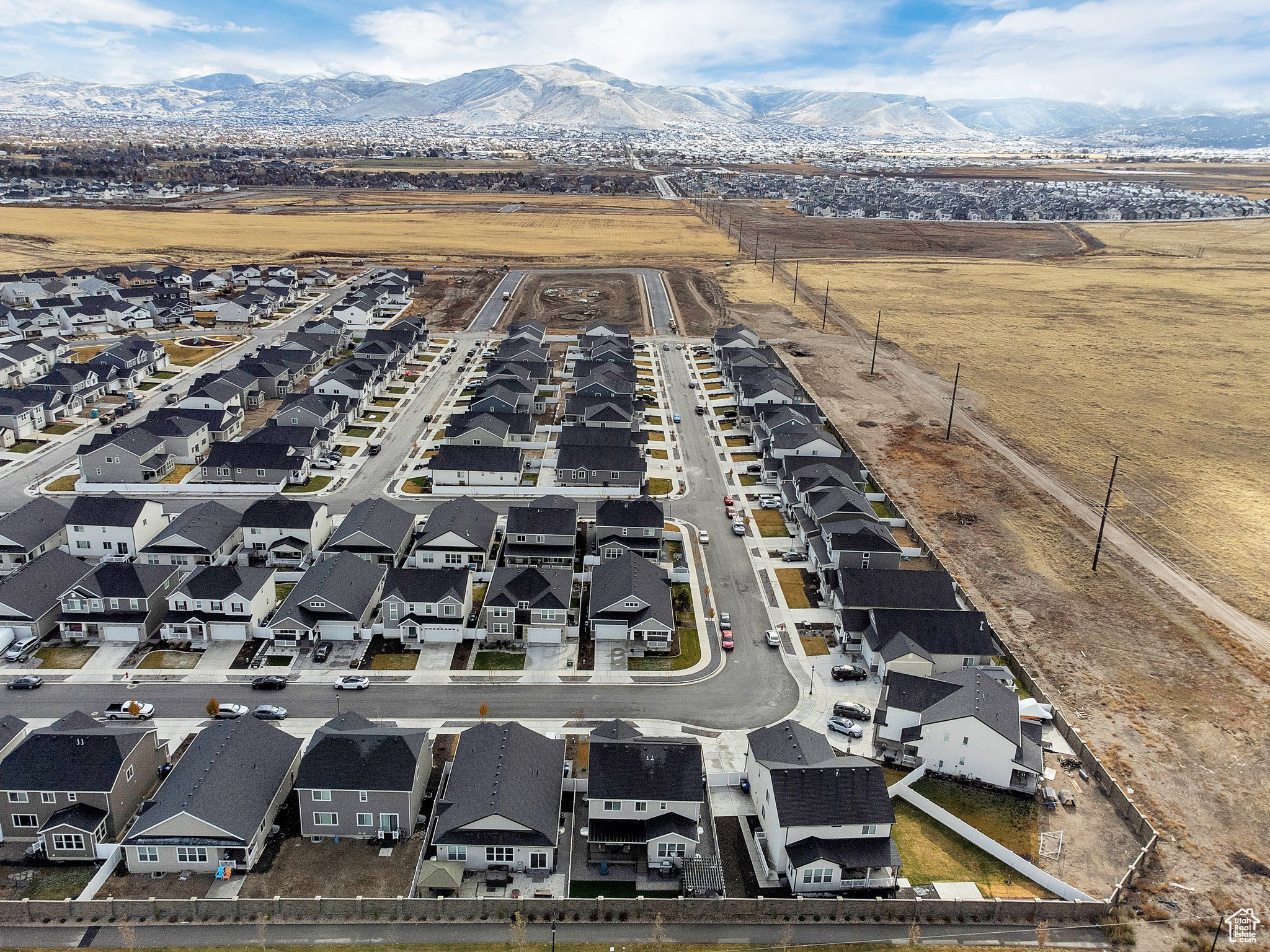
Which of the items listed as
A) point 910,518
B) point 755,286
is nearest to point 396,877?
point 910,518

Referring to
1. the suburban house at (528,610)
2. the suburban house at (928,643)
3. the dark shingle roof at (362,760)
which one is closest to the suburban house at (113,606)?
the dark shingle roof at (362,760)

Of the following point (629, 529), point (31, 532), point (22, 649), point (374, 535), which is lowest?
point (22, 649)

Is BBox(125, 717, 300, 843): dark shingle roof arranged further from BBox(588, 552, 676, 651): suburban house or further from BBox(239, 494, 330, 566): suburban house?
BBox(239, 494, 330, 566): suburban house

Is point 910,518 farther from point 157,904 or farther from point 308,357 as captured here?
point 308,357

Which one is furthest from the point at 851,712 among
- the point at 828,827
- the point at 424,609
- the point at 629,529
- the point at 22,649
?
the point at 22,649

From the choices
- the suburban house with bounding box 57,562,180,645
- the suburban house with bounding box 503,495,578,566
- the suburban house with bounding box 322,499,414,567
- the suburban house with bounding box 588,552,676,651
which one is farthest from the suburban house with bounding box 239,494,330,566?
the suburban house with bounding box 588,552,676,651

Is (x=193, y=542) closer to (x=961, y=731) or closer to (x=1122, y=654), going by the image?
(x=961, y=731)

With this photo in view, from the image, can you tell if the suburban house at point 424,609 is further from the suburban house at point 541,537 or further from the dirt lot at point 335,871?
the dirt lot at point 335,871
